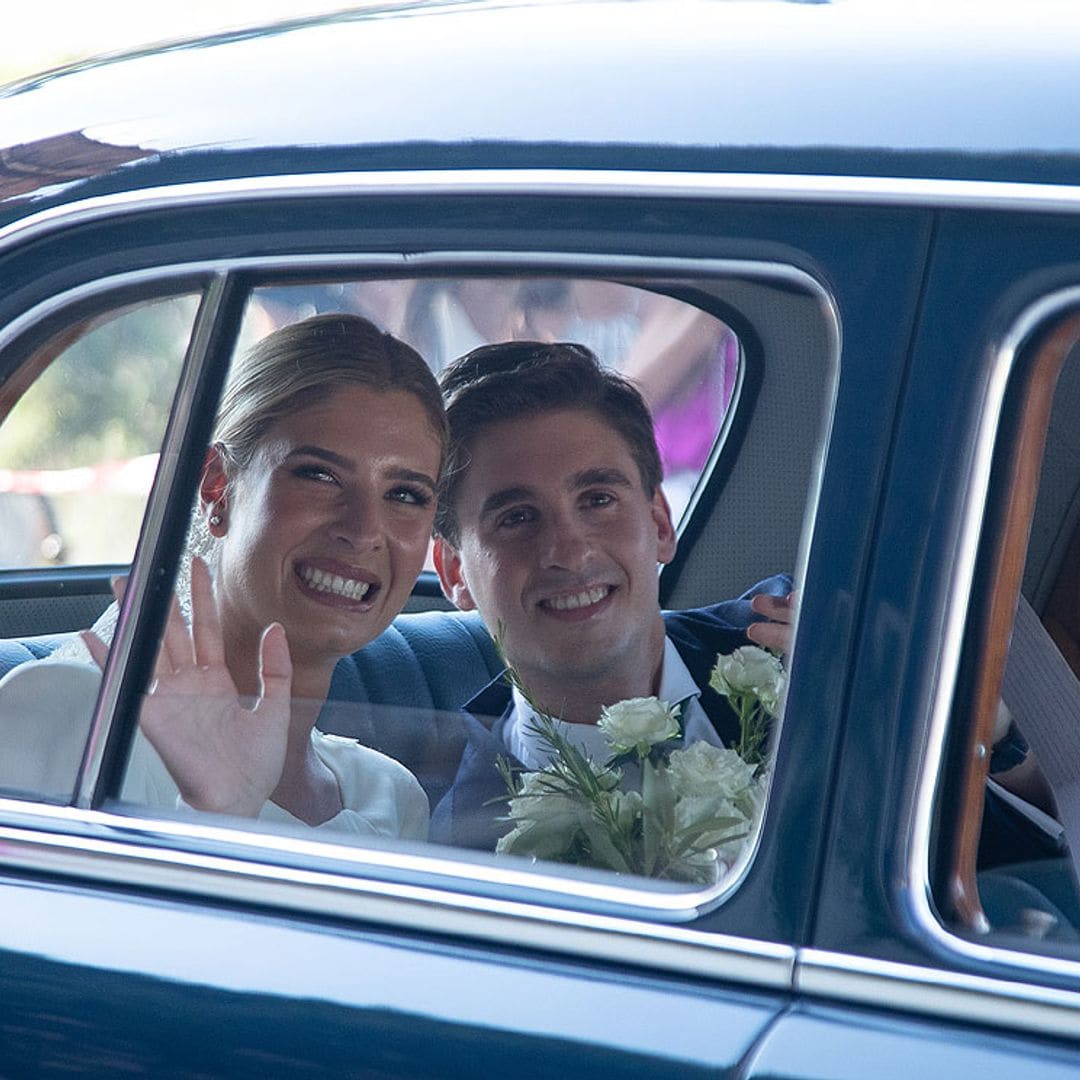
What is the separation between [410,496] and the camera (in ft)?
7.02

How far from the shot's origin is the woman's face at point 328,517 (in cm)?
199

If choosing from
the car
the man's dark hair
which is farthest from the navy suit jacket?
the man's dark hair

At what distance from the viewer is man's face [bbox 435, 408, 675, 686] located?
2.21 m

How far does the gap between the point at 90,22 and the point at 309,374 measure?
12.6 metres

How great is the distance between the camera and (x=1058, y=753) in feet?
6.06

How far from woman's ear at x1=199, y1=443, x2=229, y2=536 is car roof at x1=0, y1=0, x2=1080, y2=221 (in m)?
0.31

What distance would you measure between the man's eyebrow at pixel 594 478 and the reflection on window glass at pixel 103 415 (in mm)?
581

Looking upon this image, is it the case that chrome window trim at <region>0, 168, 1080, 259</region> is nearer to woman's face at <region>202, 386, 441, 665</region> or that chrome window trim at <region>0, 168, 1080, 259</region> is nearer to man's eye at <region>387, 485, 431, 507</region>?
woman's face at <region>202, 386, 441, 665</region>

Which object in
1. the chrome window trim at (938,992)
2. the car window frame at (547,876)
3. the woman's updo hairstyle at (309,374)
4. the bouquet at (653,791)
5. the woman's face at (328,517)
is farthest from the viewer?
the woman's face at (328,517)

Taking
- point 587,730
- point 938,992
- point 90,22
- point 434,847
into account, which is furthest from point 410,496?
point 90,22

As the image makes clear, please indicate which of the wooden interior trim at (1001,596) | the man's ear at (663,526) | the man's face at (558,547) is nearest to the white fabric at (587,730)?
the man's face at (558,547)

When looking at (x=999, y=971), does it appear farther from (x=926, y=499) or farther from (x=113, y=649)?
(x=113, y=649)

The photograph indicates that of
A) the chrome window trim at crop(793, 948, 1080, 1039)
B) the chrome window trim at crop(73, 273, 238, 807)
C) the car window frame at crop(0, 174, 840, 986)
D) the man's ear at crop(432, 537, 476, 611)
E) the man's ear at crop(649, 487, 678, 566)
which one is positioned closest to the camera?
the chrome window trim at crop(793, 948, 1080, 1039)

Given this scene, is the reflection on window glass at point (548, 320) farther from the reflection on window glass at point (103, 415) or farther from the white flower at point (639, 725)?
the white flower at point (639, 725)
